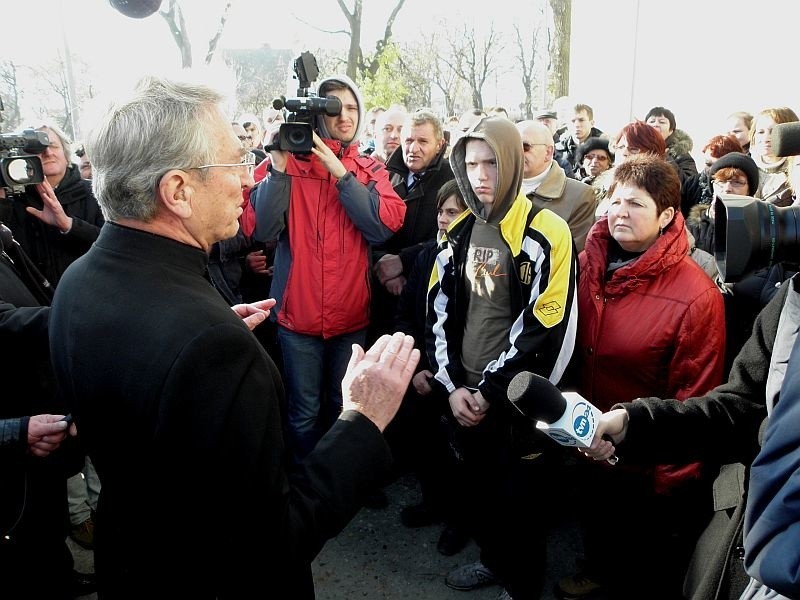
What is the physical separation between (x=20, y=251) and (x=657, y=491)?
2818mm

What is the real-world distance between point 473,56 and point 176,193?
3993 cm

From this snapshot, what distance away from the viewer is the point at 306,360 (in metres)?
3.41

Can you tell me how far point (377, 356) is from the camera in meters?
1.58

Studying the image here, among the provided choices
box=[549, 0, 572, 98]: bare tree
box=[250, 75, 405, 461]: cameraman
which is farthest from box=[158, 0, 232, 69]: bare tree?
box=[250, 75, 405, 461]: cameraman

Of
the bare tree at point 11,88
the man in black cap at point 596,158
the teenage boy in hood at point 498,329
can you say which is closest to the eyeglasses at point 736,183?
the teenage boy in hood at point 498,329

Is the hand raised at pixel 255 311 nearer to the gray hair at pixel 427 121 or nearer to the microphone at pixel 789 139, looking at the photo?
the microphone at pixel 789 139

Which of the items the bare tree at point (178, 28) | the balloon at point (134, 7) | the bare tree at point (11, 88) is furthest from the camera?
the bare tree at point (11, 88)

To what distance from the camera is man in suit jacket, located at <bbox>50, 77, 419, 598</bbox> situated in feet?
4.02

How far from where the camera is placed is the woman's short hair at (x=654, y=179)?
8.23 ft

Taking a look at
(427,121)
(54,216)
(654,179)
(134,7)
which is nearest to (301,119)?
(427,121)

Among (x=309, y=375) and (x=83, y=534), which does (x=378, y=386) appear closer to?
(x=309, y=375)

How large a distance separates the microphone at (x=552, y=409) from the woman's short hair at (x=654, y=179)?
122cm

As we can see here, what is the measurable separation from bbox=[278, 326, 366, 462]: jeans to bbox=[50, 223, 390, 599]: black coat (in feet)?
6.41

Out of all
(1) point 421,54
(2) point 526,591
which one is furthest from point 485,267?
(1) point 421,54
